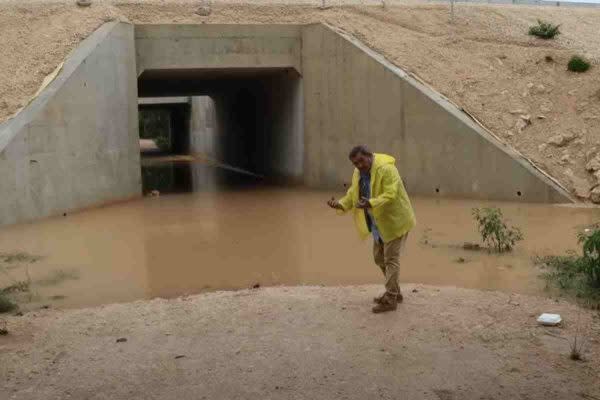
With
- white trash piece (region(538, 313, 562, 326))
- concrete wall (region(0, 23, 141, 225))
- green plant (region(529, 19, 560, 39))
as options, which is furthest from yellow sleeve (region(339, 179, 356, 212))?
green plant (region(529, 19, 560, 39))

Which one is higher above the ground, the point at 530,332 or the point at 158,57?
the point at 158,57

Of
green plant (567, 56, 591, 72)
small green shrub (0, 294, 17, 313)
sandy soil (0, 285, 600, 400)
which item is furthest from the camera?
green plant (567, 56, 591, 72)

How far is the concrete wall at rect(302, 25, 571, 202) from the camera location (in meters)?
14.6

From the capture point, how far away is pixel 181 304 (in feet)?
23.4

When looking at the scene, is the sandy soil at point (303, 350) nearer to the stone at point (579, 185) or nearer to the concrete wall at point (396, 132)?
the stone at point (579, 185)

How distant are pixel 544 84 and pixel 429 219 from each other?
5859 mm

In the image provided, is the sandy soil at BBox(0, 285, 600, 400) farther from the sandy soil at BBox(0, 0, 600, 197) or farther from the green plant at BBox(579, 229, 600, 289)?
the sandy soil at BBox(0, 0, 600, 197)

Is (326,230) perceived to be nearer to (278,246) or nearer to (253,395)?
(278,246)

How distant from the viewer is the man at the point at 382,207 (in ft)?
21.0

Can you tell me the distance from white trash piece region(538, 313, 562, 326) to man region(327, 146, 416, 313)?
1.30 m

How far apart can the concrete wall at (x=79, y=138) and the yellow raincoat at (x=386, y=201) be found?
27.4 ft

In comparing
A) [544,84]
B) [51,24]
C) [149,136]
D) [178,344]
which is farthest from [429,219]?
[149,136]

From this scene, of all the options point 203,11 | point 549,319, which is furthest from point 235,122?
point 549,319

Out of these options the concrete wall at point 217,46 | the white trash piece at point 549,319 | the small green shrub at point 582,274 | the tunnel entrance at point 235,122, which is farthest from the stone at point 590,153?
the white trash piece at point 549,319
